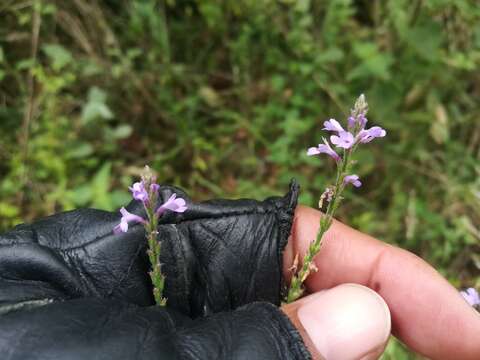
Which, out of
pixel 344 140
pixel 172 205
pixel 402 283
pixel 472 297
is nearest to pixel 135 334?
pixel 172 205

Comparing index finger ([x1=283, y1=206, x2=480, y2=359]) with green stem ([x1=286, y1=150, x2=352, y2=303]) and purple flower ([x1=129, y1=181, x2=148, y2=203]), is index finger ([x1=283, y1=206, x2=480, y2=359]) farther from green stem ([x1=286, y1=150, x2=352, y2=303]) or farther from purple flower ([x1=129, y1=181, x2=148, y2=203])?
purple flower ([x1=129, y1=181, x2=148, y2=203])

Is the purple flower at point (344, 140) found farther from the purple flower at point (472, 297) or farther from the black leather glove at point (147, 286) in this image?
the purple flower at point (472, 297)

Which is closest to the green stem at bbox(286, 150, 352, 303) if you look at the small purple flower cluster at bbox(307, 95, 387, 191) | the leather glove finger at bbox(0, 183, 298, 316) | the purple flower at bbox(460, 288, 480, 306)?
the small purple flower cluster at bbox(307, 95, 387, 191)

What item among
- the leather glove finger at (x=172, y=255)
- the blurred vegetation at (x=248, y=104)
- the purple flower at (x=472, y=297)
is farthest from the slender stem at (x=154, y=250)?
the blurred vegetation at (x=248, y=104)

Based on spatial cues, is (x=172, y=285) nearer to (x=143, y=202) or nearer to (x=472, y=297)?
(x=143, y=202)

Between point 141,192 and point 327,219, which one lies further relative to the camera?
point 327,219

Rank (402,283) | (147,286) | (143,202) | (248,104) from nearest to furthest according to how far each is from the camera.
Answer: (143,202) < (147,286) < (402,283) < (248,104)
